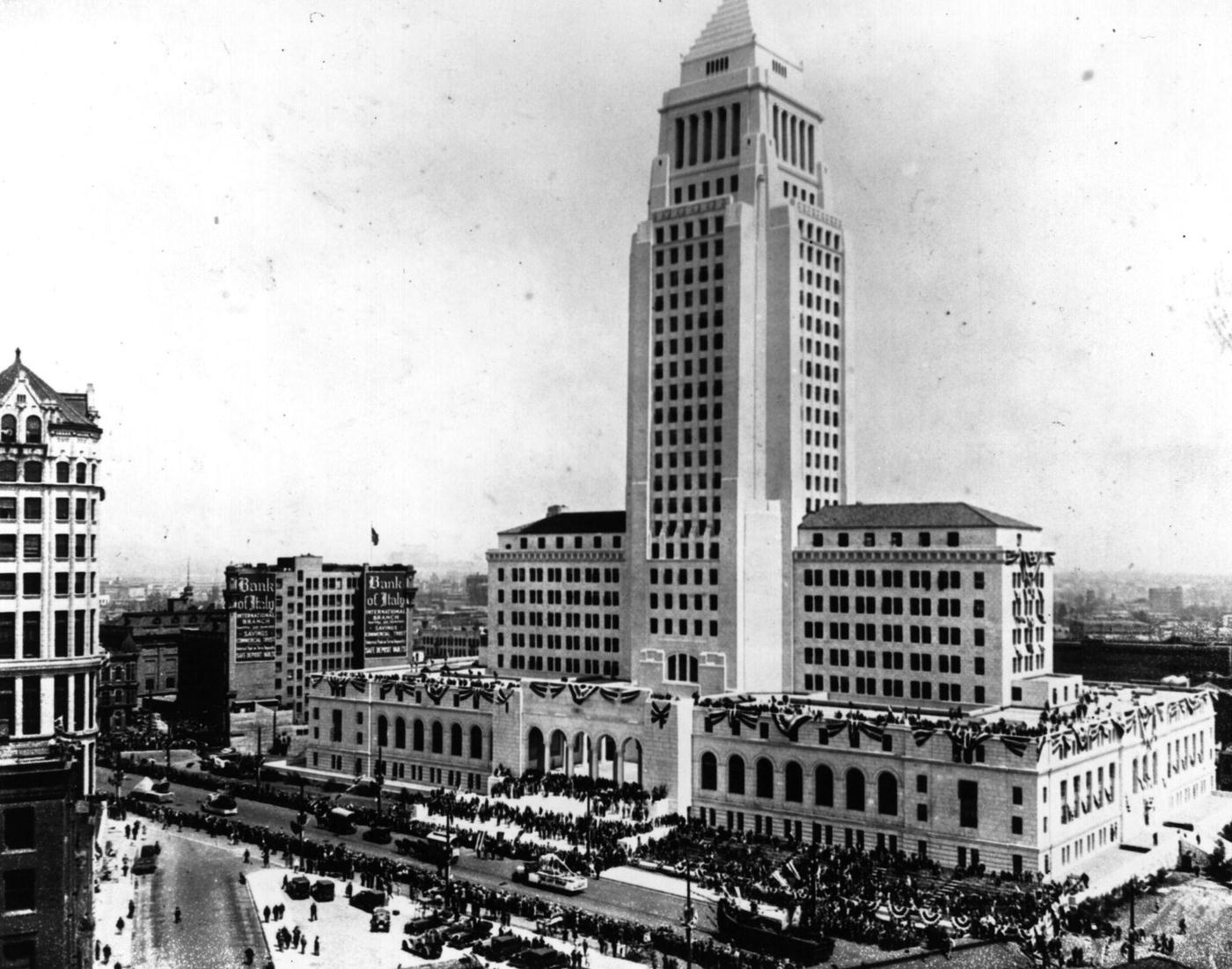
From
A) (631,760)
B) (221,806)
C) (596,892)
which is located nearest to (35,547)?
(221,806)

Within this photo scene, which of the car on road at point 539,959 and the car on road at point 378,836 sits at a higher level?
the car on road at point 539,959

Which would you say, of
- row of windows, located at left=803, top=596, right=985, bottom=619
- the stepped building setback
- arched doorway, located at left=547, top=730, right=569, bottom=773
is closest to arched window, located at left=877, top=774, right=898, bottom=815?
the stepped building setback

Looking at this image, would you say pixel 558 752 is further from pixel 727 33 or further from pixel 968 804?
pixel 727 33

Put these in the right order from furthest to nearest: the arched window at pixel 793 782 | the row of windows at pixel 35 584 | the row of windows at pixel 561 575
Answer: the row of windows at pixel 561 575, the arched window at pixel 793 782, the row of windows at pixel 35 584

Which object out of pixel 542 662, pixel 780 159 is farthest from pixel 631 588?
pixel 780 159

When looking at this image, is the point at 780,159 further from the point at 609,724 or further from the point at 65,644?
the point at 65,644

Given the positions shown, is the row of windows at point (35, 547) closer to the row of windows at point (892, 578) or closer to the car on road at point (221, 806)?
the car on road at point (221, 806)

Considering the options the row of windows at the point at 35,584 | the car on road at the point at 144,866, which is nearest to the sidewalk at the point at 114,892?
the car on road at the point at 144,866
